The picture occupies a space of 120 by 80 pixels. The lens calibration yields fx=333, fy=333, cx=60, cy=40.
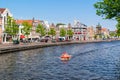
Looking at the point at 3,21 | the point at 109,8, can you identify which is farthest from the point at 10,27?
the point at 109,8

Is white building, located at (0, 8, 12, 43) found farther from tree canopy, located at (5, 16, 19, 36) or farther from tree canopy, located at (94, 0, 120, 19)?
tree canopy, located at (94, 0, 120, 19)

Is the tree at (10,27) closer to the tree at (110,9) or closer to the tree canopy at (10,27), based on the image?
the tree canopy at (10,27)

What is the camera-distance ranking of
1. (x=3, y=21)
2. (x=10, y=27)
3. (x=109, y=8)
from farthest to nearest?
1. (x=3, y=21)
2. (x=10, y=27)
3. (x=109, y=8)

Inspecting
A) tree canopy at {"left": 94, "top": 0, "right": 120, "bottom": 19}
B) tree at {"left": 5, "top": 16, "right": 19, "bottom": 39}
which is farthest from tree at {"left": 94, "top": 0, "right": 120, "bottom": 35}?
tree at {"left": 5, "top": 16, "right": 19, "bottom": 39}

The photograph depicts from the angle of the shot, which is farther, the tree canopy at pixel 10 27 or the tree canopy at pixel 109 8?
the tree canopy at pixel 10 27

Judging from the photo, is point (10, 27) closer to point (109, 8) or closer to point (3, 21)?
point (3, 21)

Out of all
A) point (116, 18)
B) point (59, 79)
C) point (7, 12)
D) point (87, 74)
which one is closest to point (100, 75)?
point (87, 74)

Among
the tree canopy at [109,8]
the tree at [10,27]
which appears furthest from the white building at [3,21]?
the tree canopy at [109,8]

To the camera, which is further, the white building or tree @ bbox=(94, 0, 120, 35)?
the white building

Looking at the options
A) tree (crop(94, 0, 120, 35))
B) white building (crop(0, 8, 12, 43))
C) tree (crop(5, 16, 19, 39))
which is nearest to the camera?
tree (crop(94, 0, 120, 35))

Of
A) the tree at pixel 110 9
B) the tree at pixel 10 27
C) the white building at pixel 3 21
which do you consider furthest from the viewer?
the white building at pixel 3 21

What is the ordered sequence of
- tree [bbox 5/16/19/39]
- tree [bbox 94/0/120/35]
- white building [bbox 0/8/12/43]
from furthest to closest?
white building [bbox 0/8/12/43]
tree [bbox 5/16/19/39]
tree [bbox 94/0/120/35]

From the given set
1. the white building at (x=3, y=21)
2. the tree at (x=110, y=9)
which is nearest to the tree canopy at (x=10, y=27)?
the white building at (x=3, y=21)

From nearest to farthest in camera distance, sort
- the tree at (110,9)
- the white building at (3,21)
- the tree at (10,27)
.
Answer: the tree at (110,9) → the tree at (10,27) → the white building at (3,21)
